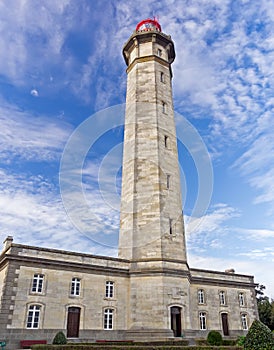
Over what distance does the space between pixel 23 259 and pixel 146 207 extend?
9333mm

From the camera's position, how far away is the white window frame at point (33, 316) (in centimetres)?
1778

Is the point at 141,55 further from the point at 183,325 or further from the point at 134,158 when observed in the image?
the point at 183,325

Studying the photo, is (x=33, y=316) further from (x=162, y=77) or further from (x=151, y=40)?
(x=151, y=40)

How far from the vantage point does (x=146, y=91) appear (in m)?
27.9

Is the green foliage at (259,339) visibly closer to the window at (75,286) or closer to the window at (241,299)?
the window at (75,286)

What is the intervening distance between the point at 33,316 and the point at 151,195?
11.3 m

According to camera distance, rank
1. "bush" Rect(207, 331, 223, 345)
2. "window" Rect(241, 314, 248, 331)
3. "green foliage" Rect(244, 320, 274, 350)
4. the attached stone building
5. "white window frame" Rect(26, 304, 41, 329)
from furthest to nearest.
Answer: "window" Rect(241, 314, 248, 331), "bush" Rect(207, 331, 223, 345), the attached stone building, "white window frame" Rect(26, 304, 41, 329), "green foliage" Rect(244, 320, 274, 350)

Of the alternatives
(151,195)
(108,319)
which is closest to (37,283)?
(108,319)

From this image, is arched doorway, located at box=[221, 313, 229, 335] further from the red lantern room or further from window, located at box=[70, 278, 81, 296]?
the red lantern room

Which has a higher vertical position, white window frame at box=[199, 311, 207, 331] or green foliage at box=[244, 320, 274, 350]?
white window frame at box=[199, 311, 207, 331]

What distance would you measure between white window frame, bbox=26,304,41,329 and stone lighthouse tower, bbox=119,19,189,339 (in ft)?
20.1

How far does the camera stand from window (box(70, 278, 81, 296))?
20.0 m

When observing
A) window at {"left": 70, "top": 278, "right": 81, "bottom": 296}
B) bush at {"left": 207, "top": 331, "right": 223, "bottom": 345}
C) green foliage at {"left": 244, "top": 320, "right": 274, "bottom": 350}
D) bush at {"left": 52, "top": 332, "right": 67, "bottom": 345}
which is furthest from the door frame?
green foliage at {"left": 244, "top": 320, "right": 274, "bottom": 350}

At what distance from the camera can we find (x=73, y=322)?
63.4 ft
